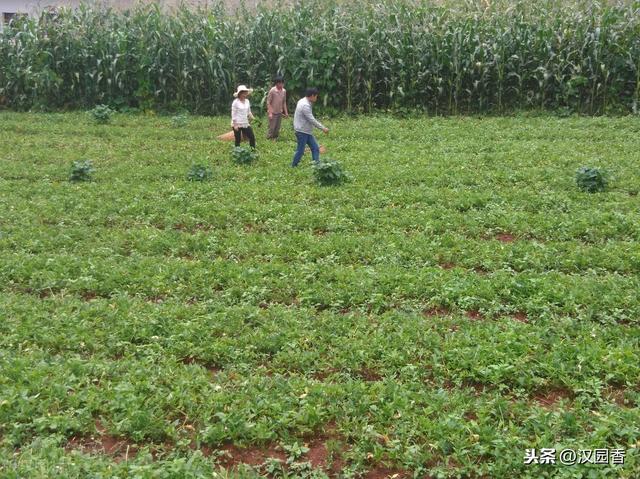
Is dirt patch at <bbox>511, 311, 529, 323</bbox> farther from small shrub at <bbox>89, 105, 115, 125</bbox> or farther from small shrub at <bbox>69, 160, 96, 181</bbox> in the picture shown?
small shrub at <bbox>89, 105, 115, 125</bbox>

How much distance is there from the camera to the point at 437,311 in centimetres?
639

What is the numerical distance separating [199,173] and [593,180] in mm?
6261

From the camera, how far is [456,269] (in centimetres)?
713

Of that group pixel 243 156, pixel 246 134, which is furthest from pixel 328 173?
pixel 246 134

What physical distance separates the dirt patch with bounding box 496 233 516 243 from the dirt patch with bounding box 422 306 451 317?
6.93ft

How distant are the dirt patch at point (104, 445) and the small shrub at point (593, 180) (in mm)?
7698

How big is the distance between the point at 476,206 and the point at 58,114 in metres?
13.0

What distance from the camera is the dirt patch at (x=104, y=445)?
4469 millimetres

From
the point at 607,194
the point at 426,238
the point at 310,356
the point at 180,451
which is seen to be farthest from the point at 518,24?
the point at 180,451

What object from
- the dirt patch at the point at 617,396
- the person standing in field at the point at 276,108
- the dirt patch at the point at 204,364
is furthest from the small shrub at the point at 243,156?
the dirt patch at the point at 617,396

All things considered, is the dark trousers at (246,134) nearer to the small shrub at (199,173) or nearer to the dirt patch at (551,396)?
the small shrub at (199,173)

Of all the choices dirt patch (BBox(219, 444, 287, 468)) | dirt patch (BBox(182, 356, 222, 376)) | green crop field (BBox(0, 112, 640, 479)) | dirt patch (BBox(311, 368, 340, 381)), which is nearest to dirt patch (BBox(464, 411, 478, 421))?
green crop field (BBox(0, 112, 640, 479))

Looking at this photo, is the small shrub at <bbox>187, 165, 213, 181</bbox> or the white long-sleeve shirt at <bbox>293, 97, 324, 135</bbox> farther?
the white long-sleeve shirt at <bbox>293, 97, 324, 135</bbox>

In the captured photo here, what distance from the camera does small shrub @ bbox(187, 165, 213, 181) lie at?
11117mm
